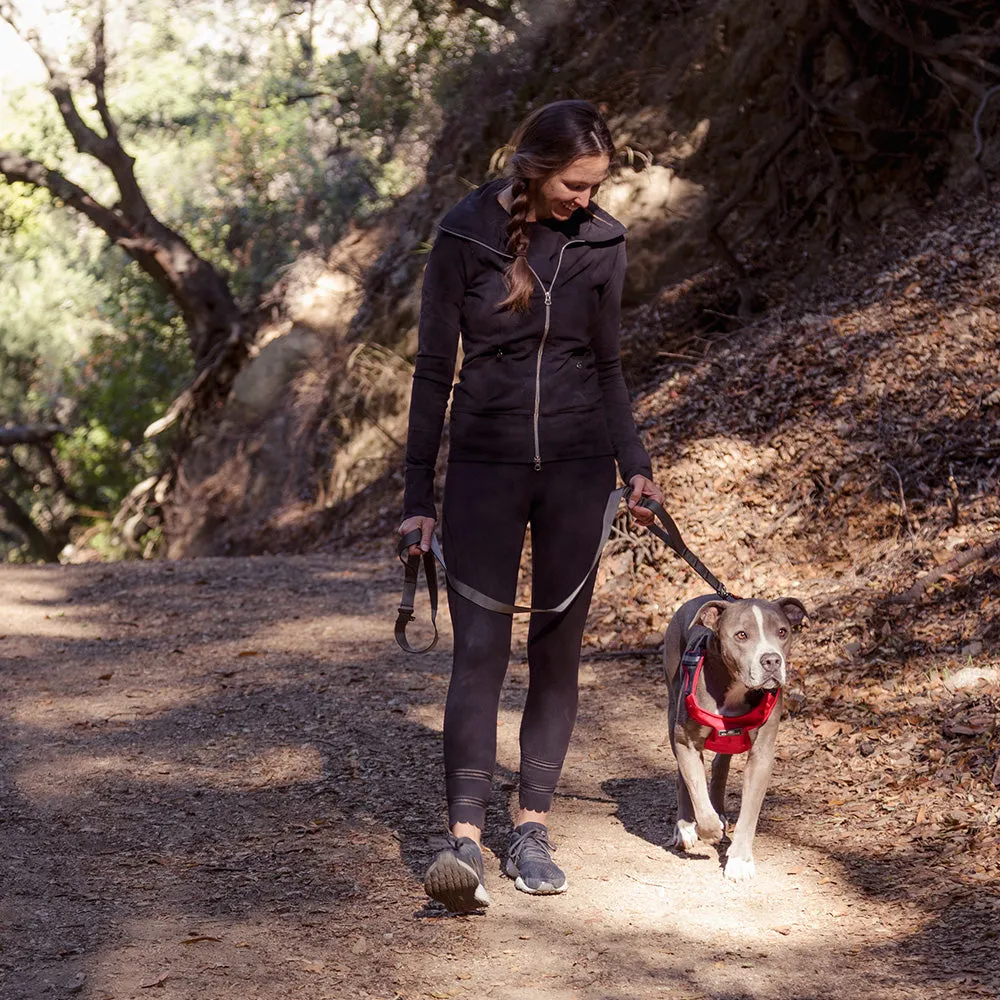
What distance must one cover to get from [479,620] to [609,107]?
531 inches

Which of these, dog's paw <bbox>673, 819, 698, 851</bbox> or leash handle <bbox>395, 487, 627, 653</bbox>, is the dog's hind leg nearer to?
dog's paw <bbox>673, 819, 698, 851</bbox>

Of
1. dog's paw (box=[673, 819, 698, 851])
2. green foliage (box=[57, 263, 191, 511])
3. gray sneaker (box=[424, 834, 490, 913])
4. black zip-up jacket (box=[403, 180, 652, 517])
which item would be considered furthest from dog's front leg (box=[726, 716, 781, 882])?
green foliage (box=[57, 263, 191, 511])

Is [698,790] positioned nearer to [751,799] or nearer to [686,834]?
[751,799]

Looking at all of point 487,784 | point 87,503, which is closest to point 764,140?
point 487,784

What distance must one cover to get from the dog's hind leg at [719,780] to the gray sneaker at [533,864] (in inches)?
30.7

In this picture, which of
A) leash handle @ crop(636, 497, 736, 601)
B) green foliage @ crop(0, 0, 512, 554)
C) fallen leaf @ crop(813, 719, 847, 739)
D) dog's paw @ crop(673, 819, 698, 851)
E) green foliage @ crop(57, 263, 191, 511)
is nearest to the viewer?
leash handle @ crop(636, 497, 736, 601)

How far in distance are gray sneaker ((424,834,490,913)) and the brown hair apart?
167 cm

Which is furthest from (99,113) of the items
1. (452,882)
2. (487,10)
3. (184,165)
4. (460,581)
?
(452,882)

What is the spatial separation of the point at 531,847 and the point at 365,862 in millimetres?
769

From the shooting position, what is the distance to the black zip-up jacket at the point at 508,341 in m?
4.13

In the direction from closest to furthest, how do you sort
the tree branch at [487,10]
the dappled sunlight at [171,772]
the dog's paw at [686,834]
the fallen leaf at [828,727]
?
the dog's paw at [686,834], the dappled sunlight at [171,772], the fallen leaf at [828,727], the tree branch at [487,10]

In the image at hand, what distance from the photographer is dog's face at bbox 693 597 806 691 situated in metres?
4.24

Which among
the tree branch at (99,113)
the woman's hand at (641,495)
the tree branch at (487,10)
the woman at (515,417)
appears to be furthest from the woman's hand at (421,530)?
the tree branch at (99,113)

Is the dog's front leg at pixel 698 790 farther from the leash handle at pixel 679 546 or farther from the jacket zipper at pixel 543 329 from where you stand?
the jacket zipper at pixel 543 329
